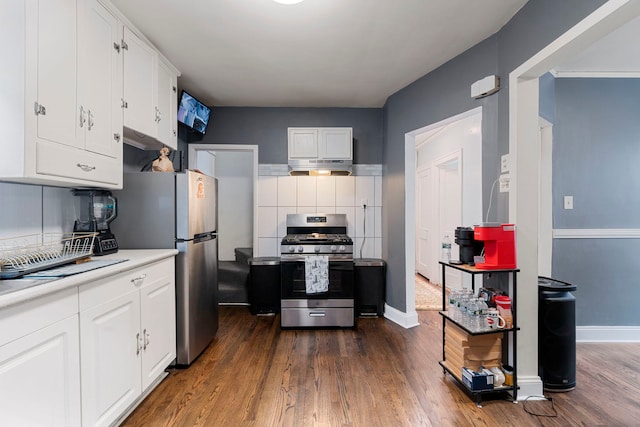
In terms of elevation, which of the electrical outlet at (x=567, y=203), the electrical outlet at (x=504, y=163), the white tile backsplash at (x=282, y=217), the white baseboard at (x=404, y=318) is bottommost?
the white baseboard at (x=404, y=318)

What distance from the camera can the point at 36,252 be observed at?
1601 mm

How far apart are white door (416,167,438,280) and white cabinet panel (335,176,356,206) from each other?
203 cm

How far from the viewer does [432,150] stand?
198 inches

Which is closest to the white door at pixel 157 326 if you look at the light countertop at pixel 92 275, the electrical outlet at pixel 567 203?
the light countertop at pixel 92 275

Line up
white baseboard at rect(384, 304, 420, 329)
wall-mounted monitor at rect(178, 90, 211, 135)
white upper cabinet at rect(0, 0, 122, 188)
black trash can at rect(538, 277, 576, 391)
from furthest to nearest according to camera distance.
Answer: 1. white baseboard at rect(384, 304, 420, 329)
2. wall-mounted monitor at rect(178, 90, 211, 135)
3. black trash can at rect(538, 277, 576, 391)
4. white upper cabinet at rect(0, 0, 122, 188)

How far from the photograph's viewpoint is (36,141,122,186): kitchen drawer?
4.53 feet

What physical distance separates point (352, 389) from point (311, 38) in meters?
2.52

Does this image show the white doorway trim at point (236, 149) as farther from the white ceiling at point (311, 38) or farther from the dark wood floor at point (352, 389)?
the dark wood floor at point (352, 389)

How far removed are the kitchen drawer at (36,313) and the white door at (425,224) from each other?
4.69m

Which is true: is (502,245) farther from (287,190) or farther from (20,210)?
(20,210)

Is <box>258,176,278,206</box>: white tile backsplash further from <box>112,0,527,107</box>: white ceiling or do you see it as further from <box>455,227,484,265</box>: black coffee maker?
<box>455,227,484,265</box>: black coffee maker

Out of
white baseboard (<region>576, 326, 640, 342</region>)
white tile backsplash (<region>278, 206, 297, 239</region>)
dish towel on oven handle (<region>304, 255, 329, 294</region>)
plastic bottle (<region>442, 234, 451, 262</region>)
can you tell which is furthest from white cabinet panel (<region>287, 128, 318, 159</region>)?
white baseboard (<region>576, 326, 640, 342</region>)

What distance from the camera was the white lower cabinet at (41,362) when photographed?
102cm

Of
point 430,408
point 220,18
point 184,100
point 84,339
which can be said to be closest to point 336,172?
point 184,100
